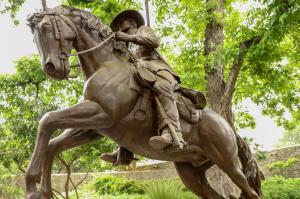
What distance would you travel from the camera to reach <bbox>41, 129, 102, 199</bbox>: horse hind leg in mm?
3432

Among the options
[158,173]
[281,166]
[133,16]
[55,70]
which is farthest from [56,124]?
[281,166]

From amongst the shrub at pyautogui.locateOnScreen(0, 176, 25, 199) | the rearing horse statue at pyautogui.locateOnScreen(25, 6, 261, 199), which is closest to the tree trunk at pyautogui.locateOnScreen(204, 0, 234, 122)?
the rearing horse statue at pyautogui.locateOnScreen(25, 6, 261, 199)

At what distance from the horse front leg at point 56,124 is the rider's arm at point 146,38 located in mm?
848

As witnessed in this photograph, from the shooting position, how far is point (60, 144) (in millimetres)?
3609

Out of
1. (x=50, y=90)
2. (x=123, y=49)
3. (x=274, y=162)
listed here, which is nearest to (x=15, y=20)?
(x=50, y=90)

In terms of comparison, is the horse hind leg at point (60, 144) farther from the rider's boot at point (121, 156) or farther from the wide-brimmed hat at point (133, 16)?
the wide-brimmed hat at point (133, 16)

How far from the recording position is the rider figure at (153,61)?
364 cm

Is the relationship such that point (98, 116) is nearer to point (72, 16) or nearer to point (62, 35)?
point (62, 35)

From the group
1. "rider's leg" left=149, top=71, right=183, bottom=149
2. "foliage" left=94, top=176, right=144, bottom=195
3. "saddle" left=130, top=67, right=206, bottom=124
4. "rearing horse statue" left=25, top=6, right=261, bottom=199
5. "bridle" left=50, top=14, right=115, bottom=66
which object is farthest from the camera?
"foliage" left=94, top=176, right=144, bottom=195

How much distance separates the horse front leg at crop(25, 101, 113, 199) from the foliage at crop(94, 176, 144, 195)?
11.8m

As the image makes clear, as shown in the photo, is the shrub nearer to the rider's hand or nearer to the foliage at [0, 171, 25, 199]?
the foliage at [0, 171, 25, 199]

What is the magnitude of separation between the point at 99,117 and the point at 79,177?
16408mm

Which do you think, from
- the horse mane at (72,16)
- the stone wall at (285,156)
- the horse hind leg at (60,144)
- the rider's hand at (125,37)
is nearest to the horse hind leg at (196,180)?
the horse hind leg at (60,144)

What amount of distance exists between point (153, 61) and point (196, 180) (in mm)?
1581
